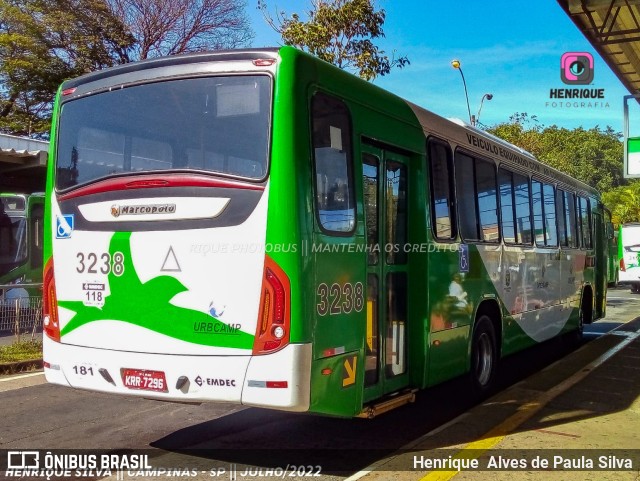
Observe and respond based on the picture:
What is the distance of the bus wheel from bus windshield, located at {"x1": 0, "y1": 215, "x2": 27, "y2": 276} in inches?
491

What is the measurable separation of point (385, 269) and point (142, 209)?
2147 millimetres

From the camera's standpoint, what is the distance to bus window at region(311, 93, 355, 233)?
4.86m

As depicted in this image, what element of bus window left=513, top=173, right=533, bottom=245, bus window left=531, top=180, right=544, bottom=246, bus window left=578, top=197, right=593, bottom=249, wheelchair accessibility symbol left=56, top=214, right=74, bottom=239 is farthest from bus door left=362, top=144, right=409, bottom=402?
bus window left=578, top=197, right=593, bottom=249

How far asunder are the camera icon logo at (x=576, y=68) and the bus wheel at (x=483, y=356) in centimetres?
614

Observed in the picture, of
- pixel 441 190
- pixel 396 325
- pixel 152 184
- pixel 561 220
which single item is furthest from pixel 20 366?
pixel 561 220

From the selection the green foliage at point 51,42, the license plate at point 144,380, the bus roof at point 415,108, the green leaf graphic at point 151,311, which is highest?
the green foliage at point 51,42

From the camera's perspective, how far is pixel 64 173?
5.63 m

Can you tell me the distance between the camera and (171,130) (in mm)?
5074

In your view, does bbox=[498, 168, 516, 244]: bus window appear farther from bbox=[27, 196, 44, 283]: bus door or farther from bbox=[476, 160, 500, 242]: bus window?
bbox=[27, 196, 44, 283]: bus door

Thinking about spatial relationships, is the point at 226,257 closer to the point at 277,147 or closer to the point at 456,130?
the point at 277,147

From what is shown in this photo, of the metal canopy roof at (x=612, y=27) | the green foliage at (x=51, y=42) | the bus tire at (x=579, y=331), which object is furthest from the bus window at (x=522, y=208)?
the green foliage at (x=51, y=42)

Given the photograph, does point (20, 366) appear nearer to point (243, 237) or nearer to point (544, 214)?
point (243, 237)

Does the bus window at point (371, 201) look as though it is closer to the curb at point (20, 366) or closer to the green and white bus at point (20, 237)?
the curb at point (20, 366)

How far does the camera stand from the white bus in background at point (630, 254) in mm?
32088
